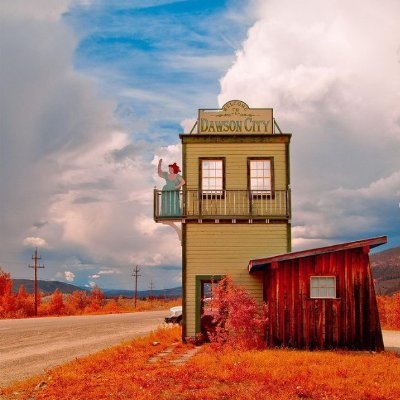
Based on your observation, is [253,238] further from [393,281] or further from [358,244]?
[393,281]

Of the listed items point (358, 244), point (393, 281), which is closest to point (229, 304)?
point (358, 244)

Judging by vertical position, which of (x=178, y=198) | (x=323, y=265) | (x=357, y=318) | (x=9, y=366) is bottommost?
(x=9, y=366)

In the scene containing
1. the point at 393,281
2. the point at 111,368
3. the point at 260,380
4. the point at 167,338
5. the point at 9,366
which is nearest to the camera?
the point at 260,380

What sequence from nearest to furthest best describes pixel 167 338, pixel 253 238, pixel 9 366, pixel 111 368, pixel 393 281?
pixel 111 368, pixel 9 366, pixel 253 238, pixel 167 338, pixel 393 281

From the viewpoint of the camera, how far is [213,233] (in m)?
22.0

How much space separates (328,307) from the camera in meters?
19.1

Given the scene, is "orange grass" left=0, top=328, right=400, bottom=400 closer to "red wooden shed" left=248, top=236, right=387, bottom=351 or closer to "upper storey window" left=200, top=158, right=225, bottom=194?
"red wooden shed" left=248, top=236, right=387, bottom=351

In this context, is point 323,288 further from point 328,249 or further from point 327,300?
point 328,249

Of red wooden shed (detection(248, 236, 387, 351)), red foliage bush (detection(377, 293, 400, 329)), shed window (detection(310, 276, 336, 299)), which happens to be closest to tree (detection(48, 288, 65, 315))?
red foliage bush (detection(377, 293, 400, 329))

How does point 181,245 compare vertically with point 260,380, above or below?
above

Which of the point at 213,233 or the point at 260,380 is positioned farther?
the point at 213,233

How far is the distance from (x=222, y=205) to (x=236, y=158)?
6.40 ft

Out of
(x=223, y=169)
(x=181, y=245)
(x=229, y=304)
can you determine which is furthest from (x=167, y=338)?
(x=223, y=169)

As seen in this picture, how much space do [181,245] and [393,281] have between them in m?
135
